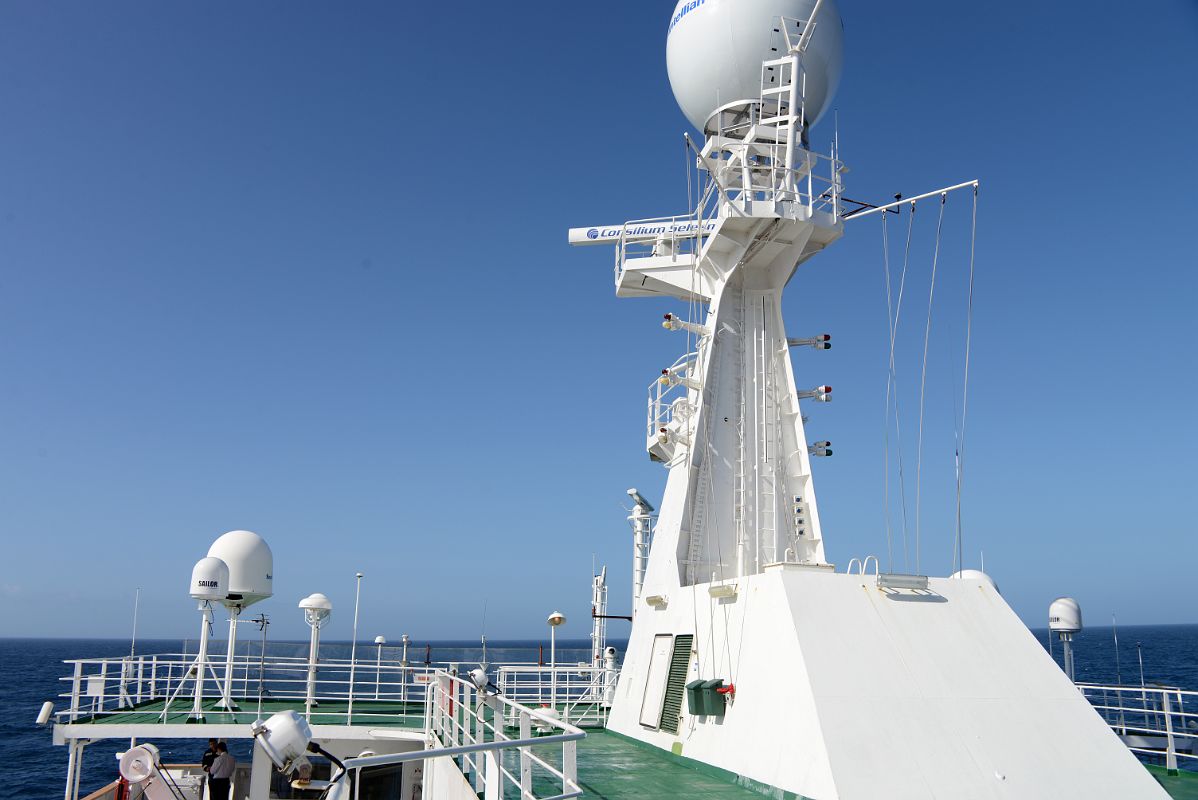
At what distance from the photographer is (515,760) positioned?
1285 cm

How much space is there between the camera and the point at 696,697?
39.1ft

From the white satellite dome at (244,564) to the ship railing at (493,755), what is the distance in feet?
19.3

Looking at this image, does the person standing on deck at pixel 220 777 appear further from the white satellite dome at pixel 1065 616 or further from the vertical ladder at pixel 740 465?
the white satellite dome at pixel 1065 616

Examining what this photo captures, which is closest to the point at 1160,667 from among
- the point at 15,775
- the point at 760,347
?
the point at 760,347

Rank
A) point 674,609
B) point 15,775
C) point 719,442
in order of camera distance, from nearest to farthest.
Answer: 1. point 674,609
2. point 719,442
3. point 15,775

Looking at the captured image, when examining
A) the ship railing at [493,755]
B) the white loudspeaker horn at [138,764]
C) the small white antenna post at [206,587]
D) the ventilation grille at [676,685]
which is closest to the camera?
the ship railing at [493,755]

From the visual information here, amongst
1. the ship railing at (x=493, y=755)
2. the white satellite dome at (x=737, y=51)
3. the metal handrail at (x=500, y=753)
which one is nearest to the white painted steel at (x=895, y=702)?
the ship railing at (x=493, y=755)

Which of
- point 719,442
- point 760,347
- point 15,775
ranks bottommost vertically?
point 15,775

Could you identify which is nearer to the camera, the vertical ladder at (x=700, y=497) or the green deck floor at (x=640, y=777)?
the green deck floor at (x=640, y=777)

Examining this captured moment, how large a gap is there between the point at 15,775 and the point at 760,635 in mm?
33266

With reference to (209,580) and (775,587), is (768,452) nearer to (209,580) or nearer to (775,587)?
(775,587)

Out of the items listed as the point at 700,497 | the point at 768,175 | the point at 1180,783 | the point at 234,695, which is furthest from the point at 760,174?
the point at 234,695

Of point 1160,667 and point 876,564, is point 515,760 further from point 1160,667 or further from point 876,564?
point 1160,667

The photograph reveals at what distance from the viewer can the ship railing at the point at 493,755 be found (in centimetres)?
713
